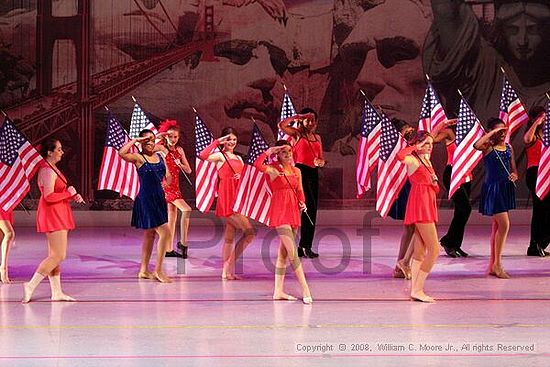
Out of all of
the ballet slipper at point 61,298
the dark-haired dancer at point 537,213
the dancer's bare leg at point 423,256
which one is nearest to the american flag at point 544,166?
the dark-haired dancer at point 537,213

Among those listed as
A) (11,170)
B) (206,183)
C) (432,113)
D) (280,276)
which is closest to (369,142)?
(432,113)

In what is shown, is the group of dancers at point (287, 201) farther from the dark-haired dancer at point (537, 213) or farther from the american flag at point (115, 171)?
the american flag at point (115, 171)

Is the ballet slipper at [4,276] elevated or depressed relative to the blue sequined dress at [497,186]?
depressed

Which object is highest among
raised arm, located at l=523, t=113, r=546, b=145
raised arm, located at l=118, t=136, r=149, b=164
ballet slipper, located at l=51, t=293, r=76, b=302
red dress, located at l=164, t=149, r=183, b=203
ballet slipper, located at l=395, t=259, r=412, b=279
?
raised arm, located at l=523, t=113, r=546, b=145

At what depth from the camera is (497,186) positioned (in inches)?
456

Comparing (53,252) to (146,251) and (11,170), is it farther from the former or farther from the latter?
(146,251)

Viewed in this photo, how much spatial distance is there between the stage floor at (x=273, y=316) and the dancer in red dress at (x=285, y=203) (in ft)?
1.45

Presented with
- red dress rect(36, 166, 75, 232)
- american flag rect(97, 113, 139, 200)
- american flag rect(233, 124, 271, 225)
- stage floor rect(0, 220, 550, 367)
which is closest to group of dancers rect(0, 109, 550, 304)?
red dress rect(36, 166, 75, 232)

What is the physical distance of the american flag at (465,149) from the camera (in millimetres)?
11711

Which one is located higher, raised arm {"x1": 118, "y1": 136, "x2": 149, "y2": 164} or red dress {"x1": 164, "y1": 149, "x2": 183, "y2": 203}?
raised arm {"x1": 118, "y1": 136, "x2": 149, "y2": 164}

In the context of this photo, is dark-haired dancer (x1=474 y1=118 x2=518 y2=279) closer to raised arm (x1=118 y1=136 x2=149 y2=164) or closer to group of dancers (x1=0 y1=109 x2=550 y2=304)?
group of dancers (x1=0 y1=109 x2=550 y2=304)

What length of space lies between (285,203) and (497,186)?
2829mm

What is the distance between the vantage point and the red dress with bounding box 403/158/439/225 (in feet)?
33.6

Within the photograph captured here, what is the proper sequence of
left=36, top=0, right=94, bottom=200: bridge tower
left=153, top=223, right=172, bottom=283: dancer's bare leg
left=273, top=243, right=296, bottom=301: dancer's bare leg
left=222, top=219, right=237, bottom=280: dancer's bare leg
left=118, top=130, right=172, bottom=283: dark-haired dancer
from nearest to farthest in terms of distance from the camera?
1. left=273, top=243, right=296, bottom=301: dancer's bare leg
2. left=118, top=130, right=172, bottom=283: dark-haired dancer
3. left=153, top=223, right=172, bottom=283: dancer's bare leg
4. left=222, top=219, right=237, bottom=280: dancer's bare leg
5. left=36, top=0, right=94, bottom=200: bridge tower
